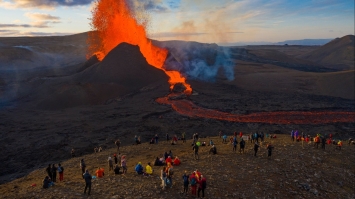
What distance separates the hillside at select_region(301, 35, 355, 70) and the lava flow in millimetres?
116028

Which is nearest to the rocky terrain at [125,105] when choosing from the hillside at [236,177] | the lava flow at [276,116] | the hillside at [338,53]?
the lava flow at [276,116]

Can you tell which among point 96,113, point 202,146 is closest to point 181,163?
point 202,146

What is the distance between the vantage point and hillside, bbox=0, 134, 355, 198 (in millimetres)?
17141

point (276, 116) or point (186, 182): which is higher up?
point (186, 182)

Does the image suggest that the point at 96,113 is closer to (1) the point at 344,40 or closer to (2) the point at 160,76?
(2) the point at 160,76

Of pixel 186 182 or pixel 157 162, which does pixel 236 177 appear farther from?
pixel 157 162

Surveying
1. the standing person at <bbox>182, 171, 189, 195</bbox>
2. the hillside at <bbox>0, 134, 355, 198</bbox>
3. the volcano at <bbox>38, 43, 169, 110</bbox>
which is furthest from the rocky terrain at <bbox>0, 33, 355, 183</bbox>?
the standing person at <bbox>182, 171, 189, 195</bbox>

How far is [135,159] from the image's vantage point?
1049 inches

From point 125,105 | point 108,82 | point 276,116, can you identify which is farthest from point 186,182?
point 108,82

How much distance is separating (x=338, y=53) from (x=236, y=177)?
179065 millimetres

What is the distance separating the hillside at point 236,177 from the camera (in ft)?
56.2

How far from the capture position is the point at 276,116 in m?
51.2

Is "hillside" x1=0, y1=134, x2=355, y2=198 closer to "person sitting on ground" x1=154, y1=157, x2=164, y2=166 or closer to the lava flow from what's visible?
"person sitting on ground" x1=154, y1=157, x2=164, y2=166

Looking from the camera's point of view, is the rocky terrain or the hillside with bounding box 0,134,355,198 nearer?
the hillside with bounding box 0,134,355,198
